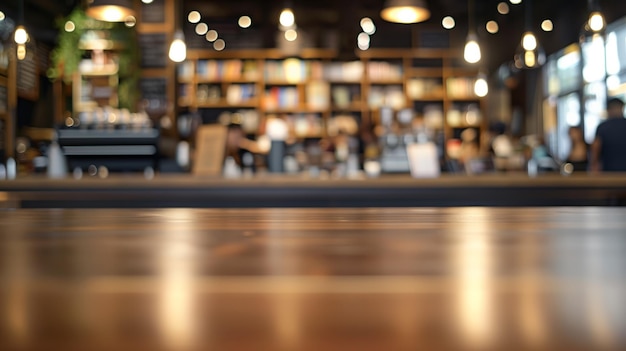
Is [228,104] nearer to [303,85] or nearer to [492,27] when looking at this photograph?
[303,85]

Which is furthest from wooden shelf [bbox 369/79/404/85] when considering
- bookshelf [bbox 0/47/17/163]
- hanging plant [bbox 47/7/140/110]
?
bookshelf [bbox 0/47/17/163]

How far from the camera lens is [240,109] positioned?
8.91 metres

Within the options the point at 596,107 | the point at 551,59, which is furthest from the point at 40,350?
the point at 551,59

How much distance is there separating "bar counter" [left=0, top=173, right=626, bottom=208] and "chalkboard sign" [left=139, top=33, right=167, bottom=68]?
4.15m

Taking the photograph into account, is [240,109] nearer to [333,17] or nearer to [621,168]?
[333,17]

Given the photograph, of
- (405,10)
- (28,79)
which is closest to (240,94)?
(28,79)

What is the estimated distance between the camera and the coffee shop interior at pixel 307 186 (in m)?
0.15

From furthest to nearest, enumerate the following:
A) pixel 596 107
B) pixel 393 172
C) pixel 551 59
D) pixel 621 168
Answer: pixel 551 59 → pixel 596 107 → pixel 393 172 → pixel 621 168

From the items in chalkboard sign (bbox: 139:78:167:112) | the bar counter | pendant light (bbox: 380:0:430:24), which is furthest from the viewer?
chalkboard sign (bbox: 139:78:167:112)

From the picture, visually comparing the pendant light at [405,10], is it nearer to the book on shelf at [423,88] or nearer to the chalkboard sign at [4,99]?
the book on shelf at [423,88]

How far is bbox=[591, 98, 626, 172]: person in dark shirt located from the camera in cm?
446

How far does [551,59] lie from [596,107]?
1.74 meters

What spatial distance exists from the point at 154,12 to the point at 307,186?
4.90 meters

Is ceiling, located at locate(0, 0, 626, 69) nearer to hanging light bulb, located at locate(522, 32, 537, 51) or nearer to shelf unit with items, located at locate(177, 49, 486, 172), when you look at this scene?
shelf unit with items, located at locate(177, 49, 486, 172)
